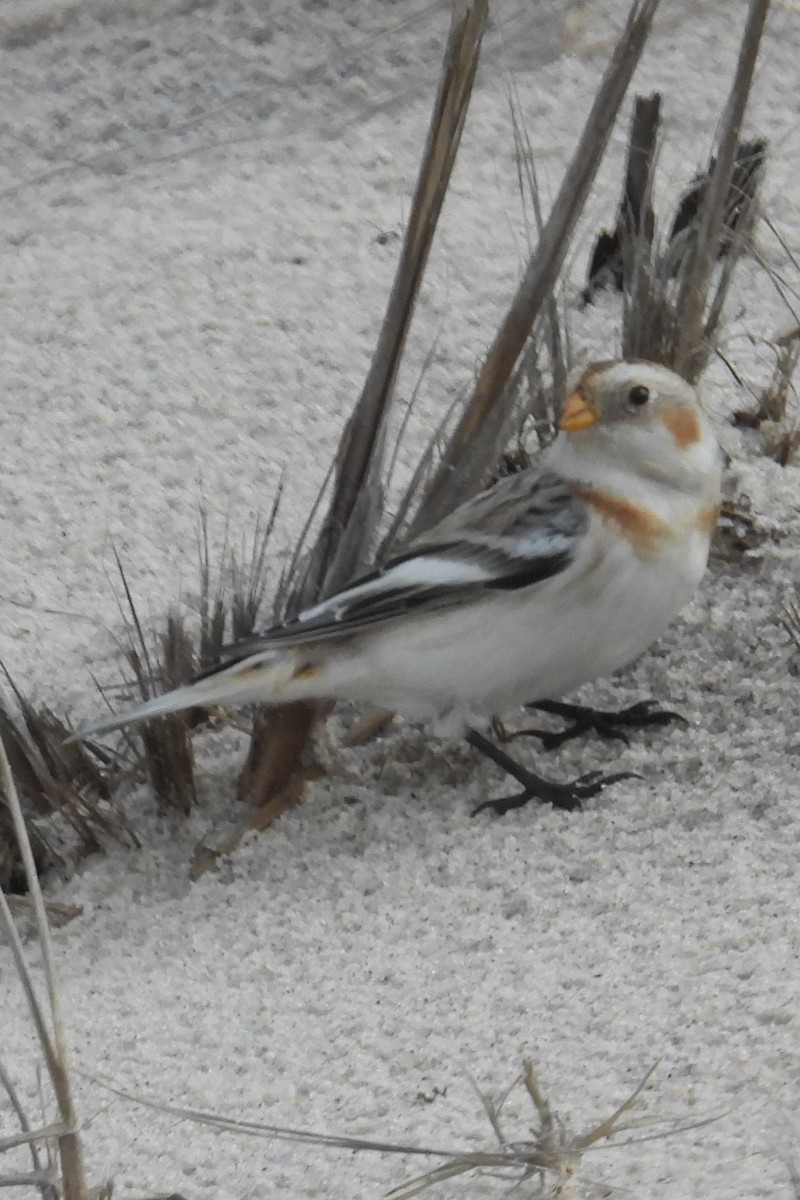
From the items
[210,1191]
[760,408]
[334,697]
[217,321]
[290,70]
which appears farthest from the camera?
[290,70]

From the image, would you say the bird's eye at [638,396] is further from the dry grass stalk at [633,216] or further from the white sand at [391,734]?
the dry grass stalk at [633,216]

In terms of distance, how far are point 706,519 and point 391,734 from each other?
2.02ft

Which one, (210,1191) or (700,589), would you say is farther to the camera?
(700,589)

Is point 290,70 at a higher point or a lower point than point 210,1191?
higher

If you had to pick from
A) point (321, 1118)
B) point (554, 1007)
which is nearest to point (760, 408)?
point (554, 1007)

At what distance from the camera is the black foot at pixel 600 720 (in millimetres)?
2674

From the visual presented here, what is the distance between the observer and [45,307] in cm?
403

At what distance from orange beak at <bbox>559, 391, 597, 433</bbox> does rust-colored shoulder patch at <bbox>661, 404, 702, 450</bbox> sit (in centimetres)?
11

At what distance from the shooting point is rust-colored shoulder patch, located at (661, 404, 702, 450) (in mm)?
2600

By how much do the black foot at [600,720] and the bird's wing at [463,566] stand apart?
0.28 metres

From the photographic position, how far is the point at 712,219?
116 inches

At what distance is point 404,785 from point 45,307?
179 cm

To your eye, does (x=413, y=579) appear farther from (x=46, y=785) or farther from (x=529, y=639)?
(x=46, y=785)

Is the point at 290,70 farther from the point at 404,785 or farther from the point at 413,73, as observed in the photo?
the point at 404,785
